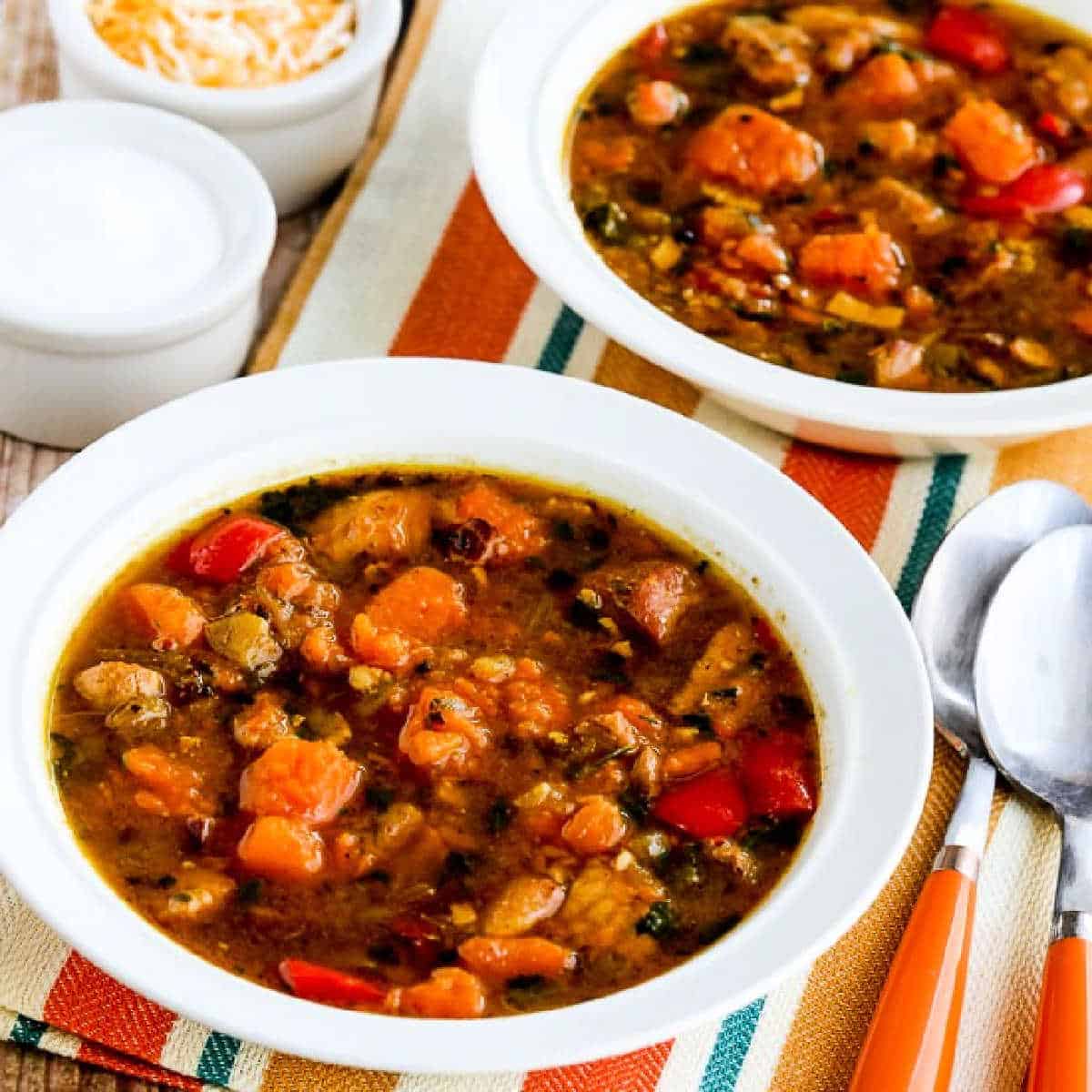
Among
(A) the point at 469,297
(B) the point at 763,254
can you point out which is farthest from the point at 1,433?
(B) the point at 763,254

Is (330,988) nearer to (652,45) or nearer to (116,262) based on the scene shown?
(116,262)

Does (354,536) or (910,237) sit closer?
(354,536)

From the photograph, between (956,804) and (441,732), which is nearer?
(441,732)

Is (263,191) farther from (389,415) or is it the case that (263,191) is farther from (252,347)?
(389,415)

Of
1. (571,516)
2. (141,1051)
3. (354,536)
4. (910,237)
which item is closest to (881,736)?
(571,516)

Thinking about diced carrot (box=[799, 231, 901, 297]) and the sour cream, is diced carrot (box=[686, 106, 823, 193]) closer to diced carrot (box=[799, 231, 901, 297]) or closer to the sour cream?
diced carrot (box=[799, 231, 901, 297])

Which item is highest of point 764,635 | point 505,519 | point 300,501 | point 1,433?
point 764,635

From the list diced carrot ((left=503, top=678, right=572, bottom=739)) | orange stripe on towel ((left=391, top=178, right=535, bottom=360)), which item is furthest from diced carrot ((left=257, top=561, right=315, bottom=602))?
orange stripe on towel ((left=391, top=178, right=535, bottom=360))
